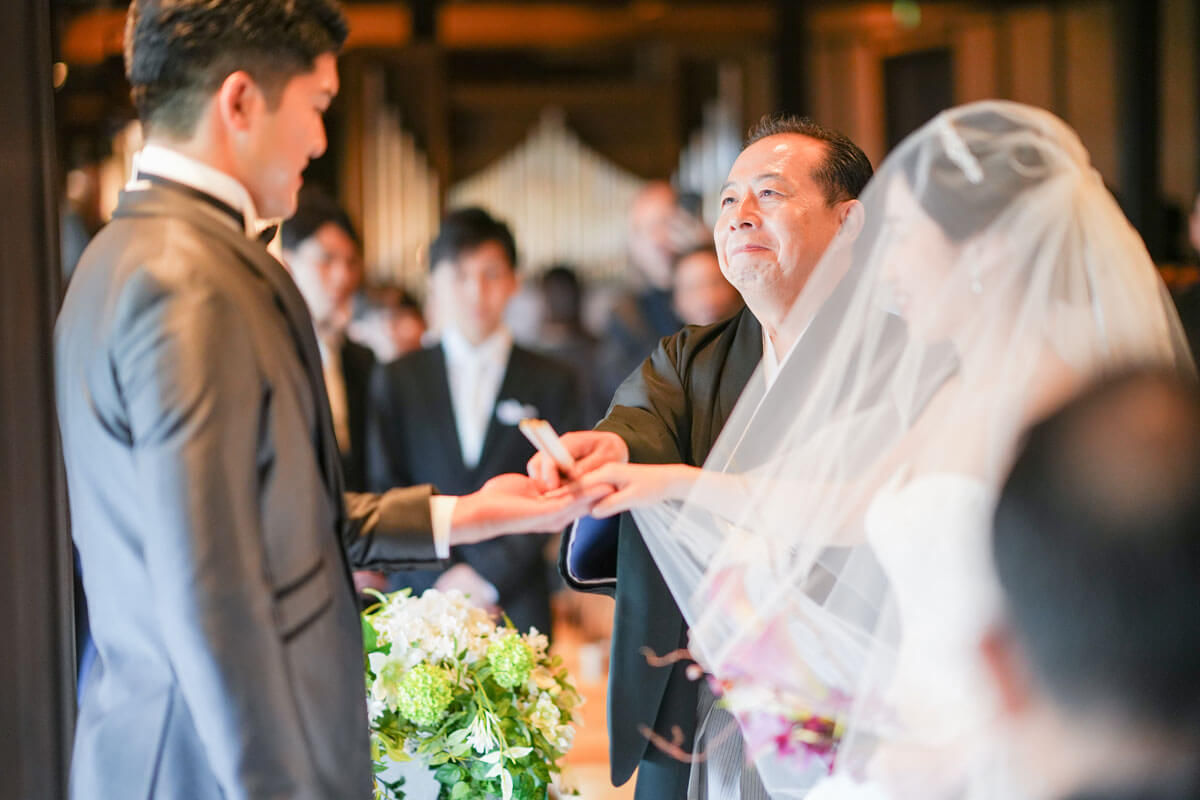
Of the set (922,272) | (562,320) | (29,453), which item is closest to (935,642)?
(922,272)

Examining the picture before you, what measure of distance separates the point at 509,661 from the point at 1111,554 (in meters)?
1.08

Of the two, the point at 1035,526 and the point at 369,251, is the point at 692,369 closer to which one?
the point at 1035,526

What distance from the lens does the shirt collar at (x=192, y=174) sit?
137 cm

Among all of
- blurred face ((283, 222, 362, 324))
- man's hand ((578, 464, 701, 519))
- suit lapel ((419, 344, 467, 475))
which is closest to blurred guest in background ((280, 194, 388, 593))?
blurred face ((283, 222, 362, 324))

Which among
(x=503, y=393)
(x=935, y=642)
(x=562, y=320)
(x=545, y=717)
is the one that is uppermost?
(x=935, y=642)

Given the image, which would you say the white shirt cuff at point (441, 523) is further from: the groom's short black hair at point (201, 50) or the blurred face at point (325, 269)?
the blurred face at point (325, 269)

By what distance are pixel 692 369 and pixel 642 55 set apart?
6.13 m

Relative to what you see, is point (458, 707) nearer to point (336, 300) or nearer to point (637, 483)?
point (637, 483)

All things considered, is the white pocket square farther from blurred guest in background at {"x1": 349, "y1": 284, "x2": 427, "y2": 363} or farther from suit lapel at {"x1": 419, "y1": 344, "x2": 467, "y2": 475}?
blurred guest in background at {"x1": 349, "y1": 284, "x2": 427, "y2": 363}

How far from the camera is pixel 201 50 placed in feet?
4.43

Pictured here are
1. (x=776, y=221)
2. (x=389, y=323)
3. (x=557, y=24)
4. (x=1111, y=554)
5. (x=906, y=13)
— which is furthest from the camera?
(x=557, y=24)

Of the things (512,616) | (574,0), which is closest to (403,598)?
(512,616)

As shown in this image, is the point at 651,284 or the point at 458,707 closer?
the point at 458,707

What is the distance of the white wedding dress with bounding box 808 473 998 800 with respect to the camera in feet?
4.43
